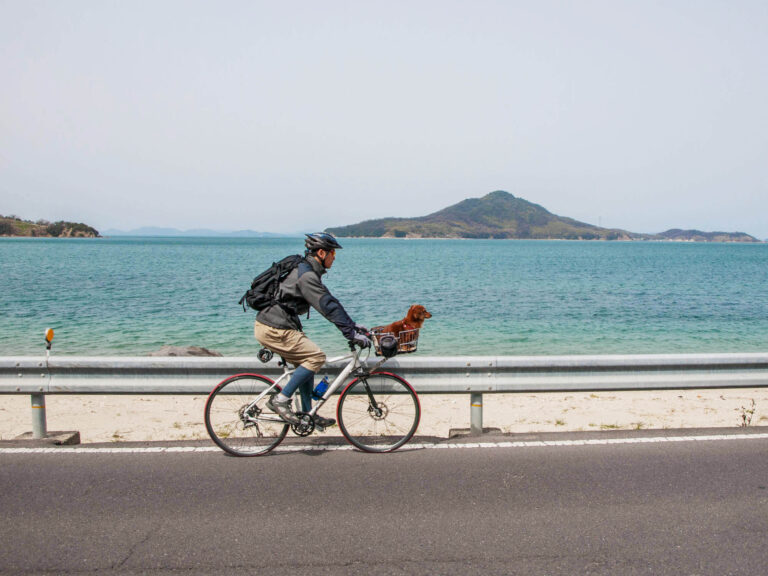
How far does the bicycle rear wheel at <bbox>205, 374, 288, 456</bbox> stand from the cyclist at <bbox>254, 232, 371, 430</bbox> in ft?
0.49

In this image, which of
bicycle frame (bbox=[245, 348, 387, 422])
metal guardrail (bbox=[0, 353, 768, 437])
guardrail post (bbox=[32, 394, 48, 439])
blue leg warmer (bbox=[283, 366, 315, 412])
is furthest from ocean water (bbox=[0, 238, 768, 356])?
blue leg warmer (bbox=[283, 366, 315, 412])

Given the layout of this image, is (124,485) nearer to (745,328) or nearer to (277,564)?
(277,564)

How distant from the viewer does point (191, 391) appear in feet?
19.8

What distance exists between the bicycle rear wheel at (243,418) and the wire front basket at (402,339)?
1.03 meters

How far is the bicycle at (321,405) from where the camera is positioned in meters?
5.62

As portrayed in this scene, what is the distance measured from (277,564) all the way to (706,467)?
12.5 ft

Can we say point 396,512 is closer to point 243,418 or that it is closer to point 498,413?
point 243,418

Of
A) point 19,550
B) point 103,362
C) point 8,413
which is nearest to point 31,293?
Answer: point 8,413

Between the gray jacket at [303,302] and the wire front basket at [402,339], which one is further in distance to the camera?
the wire front basket at [402,339]

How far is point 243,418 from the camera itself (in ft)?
18.5

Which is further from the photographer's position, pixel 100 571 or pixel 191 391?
pixel 191 391

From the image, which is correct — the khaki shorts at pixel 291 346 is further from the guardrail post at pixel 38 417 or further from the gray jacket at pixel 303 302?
the guardrail post at pixel 38 417

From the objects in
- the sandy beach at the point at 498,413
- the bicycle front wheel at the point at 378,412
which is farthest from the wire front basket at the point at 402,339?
the sandy beach at the point at 498,413

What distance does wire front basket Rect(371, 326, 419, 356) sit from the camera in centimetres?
552
